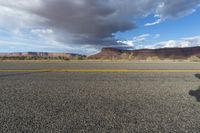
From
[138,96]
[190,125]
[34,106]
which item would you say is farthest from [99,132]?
[138,96]

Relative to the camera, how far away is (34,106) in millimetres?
2811

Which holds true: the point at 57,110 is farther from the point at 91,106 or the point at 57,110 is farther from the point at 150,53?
the point at 150,53

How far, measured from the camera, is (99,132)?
193 cm

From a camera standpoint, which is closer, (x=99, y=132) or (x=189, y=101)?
(x=99, y=132)

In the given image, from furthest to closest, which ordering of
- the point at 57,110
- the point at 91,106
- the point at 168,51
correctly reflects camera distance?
the point at 168,51 < the point at 91,106 < the point at 57,110

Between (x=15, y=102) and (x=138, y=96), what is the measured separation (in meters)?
2.13

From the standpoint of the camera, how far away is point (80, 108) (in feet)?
8.91

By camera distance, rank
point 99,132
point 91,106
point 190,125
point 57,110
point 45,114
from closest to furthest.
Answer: point 99,132, point 190,125, point 45,114, point 57,110, point 91,106

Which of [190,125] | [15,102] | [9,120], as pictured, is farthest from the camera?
[15,102]

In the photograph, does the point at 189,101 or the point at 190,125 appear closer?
the point at 190,125

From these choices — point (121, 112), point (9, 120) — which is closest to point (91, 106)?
point (121, 112)

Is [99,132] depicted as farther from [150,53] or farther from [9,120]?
[150,53]

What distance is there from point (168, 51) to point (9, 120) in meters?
142

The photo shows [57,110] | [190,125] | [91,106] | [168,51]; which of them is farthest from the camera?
[168,51]
